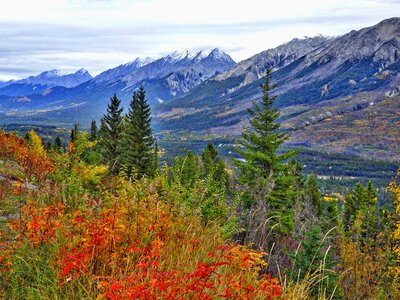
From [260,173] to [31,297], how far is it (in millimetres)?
24537

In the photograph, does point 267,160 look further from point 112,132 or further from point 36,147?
point 112,132

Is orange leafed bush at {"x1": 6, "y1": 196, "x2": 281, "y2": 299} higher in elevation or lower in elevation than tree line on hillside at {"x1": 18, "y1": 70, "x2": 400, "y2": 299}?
higher

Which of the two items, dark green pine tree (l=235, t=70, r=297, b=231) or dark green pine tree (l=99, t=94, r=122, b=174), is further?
dark green pine tree (l=99, t=94, r=122, b=174)

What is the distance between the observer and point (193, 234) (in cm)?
588

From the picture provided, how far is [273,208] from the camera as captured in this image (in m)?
23.9

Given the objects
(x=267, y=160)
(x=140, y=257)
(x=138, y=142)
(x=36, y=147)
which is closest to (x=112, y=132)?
(x=138, y=142)

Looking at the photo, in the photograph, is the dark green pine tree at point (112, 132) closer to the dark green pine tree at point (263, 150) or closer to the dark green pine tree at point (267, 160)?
the dark green pine tree at point (267, 160)

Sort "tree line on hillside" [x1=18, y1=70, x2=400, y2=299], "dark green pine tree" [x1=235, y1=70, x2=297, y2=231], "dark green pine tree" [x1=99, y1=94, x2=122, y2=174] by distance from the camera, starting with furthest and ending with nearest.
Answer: "dark green pine tree" [x1=99, y1=94, x2=122, y2=174] < "dark green pine tree" [x1=235, y1=70, x2=297, y2=231] < "tree line on hillside" [x1=18, y1=70, x2=400, y2=299]

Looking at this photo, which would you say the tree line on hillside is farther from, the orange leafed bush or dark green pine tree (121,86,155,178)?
the orange leafed bush

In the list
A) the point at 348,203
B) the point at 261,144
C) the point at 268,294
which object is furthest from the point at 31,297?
the point at 348,203

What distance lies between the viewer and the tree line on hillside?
6719 mm

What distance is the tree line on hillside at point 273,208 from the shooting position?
6719mm

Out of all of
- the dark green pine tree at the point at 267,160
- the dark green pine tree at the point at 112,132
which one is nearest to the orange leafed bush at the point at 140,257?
the dark green pine tree at the point at 267,160

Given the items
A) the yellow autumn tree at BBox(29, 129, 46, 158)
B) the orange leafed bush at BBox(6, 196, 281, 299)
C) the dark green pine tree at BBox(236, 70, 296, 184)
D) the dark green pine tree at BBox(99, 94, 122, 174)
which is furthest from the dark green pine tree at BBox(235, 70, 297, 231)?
the dark green pine tree at BBox(99, 94, 122, 174)
